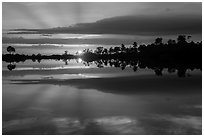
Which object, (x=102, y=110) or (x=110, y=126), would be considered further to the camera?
(x=102, y=110)

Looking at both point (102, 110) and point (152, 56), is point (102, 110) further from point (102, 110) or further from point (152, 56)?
point (152, 56)

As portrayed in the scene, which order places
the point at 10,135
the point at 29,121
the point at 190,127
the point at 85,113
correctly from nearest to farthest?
1. the point at 10,135
2. the point at 190,127
3. the point at 29,121
4. the point at 85,113

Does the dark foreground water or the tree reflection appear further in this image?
the tree reflection

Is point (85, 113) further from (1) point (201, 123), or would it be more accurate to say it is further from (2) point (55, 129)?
(1) point (201, 123)

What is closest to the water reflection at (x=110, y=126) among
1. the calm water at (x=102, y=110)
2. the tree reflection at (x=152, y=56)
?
the calm water at (x=102, y=110)

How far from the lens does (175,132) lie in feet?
39.7

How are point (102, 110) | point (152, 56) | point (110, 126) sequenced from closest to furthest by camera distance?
1. point (110, 126)
2. point (102, 110)
3. point (152, 56)

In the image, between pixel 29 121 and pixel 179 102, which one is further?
pixel 179 102

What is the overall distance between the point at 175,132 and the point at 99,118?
9.73 ft

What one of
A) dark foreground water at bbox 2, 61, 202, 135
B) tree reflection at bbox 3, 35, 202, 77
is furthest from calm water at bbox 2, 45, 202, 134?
tree reflection at bbox 3, 35, 202, 77

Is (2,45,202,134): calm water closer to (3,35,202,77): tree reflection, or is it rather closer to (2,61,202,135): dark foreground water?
(2,61,202,135): dark foreground water

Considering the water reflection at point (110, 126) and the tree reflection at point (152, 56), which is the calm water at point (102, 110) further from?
the tree reflection at point (152, 56)

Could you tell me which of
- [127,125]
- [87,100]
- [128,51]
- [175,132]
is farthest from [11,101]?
[128,51]

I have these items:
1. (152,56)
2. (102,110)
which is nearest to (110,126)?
(102,110)
